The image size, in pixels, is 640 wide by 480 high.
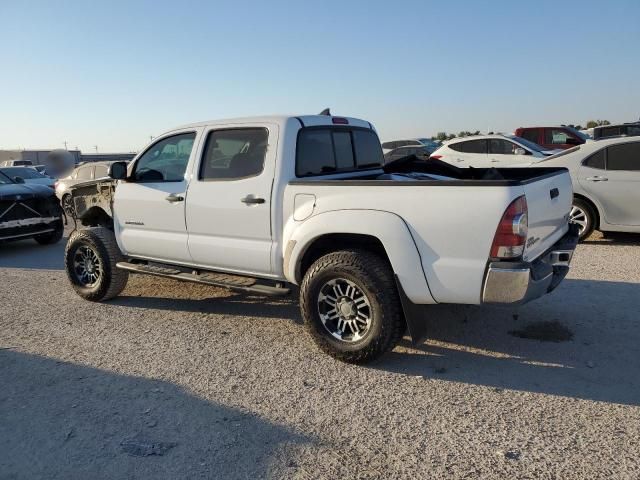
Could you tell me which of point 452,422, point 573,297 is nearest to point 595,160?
point 573,297

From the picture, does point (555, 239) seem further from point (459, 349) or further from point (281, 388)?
point (281, 388)

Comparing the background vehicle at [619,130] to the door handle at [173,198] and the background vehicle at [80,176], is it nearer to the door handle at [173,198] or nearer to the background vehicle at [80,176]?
the door handle at [173,198]

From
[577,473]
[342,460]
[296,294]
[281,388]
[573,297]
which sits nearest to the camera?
[577,473]

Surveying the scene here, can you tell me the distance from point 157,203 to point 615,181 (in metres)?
6.41

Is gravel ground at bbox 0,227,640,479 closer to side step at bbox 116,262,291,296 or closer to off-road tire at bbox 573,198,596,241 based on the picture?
side step at bbox 116,262,291,296

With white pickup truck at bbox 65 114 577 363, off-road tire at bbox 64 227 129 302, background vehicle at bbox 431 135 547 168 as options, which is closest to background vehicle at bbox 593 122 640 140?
background vehicle at bbox 431 135 547 168

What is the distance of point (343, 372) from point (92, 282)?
3.48 m

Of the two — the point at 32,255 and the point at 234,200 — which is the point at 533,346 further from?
the point at 32,255

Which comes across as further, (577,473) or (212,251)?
(212,251)

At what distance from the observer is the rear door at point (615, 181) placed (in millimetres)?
7730

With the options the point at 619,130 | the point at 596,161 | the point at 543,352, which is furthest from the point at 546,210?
the point at 619,130

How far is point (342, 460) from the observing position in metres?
2.91

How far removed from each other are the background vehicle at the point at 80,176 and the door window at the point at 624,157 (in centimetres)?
1271

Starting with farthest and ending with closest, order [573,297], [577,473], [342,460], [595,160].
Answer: [595,160], [573,297], [342,460], [577,473]
